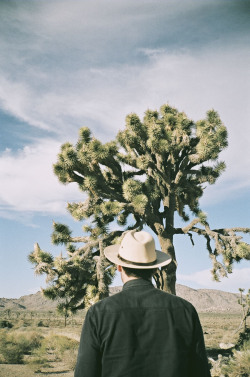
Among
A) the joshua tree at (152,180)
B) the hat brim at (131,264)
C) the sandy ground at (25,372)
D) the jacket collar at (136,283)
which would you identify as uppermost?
the joshua tree at (152,180)

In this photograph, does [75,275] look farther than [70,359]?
No

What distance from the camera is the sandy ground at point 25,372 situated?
9059mm

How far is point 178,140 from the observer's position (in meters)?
9.70

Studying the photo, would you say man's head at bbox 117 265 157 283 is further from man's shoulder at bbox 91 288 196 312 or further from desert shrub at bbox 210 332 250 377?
desert shrub at bbox 210 332 250 377

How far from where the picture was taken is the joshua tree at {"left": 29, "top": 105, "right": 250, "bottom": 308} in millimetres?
8492

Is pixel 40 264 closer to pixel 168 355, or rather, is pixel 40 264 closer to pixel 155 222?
pixel 155 222

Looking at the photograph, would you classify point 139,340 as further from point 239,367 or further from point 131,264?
point 239,367

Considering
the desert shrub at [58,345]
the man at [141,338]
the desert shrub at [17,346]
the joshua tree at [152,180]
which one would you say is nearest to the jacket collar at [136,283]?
the man at [141,338]

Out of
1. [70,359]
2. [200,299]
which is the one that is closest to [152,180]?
[70,359]

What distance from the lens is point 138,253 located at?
1983mm

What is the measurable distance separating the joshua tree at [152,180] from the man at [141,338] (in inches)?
252

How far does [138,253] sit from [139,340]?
1.65ft

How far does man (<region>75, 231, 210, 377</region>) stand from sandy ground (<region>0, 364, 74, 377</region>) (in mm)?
8633

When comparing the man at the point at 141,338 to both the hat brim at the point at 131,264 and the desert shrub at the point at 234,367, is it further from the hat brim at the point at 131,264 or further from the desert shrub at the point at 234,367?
the desert shrub at the point at 234,367
